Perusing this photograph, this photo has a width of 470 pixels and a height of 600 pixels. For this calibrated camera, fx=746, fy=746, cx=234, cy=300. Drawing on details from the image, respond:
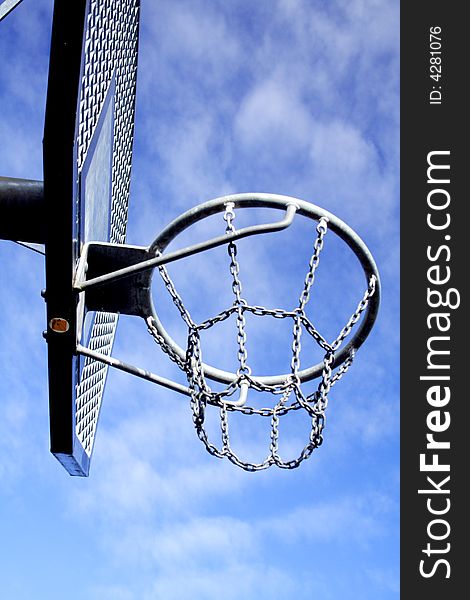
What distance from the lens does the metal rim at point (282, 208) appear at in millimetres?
4336

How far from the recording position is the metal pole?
390 centimetres

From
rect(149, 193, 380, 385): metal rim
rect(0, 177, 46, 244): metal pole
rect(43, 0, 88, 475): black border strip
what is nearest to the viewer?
rect(43, 0, 88, 475): black border strip

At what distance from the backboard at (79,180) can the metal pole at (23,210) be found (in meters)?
0.21

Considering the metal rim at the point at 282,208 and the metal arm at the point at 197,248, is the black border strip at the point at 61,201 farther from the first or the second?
the metal rim at the point at 282,208

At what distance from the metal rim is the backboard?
1.60ft

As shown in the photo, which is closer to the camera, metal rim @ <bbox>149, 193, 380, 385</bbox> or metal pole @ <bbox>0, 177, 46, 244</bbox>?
metal pole @ <bbox>0, 177, 46, 244</bbox>

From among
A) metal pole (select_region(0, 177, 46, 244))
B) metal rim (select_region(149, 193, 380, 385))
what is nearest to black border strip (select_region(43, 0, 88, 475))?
metal pole (select_region(0, 177, 46, 244))

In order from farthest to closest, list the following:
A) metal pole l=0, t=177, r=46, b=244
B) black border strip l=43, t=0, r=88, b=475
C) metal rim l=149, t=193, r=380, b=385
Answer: metal rim l=149, t=193, r=380, b=385 < metal pole l=0, t=177, r=46, b=244 < black border strip l=43, t=0, r=88, b=475

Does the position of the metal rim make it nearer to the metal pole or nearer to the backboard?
the backboard

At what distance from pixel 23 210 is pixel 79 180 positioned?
349mm

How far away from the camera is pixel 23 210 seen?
390cm

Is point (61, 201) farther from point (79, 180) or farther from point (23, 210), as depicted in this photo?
point (23, 210)

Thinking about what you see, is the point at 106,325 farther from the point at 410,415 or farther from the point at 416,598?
the point at 416,598

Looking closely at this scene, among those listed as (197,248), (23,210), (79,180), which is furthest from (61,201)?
(197,248)
